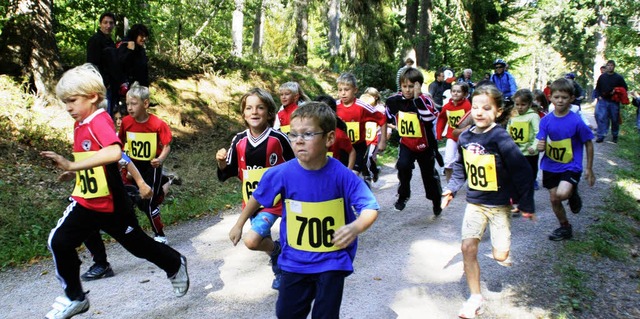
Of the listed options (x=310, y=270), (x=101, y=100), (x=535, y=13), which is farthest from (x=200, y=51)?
(x=535, y=13)

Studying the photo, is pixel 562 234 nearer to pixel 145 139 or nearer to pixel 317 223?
pixel 317 223

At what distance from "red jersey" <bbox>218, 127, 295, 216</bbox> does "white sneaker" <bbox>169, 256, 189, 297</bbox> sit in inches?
32.7

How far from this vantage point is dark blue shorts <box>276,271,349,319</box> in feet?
10.3

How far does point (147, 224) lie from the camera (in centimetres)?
731

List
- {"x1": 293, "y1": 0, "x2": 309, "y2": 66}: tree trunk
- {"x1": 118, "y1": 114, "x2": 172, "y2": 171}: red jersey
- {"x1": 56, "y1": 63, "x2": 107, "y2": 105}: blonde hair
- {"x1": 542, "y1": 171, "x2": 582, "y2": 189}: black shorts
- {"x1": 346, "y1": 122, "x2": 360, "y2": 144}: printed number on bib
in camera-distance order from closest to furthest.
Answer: {"x1": 56, "y1": 63, "x2": 107, "y2": 105}: blonde hair
{"x1": 118, "y1": 114, "x2": 172, "y2": 171}: red jersey
{"x1": 542, "y1": 171, "x2": 582, "y2": 189}: black shorts
{"x1": 346, "y1": 122, "x2": 360, "y2": 144}: printed number on bib
{"x1": 293, "y1": 0, "x2": 309, "y2": 66}: tree trunk

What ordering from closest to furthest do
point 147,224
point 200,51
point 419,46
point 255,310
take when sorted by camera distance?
point 255,310 → point 147,224 → point 200,51 → point 419,46

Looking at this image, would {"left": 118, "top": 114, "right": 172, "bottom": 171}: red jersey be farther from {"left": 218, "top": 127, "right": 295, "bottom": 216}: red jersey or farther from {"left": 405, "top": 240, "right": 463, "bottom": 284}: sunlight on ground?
{"left": 405, "top": 240, "right": 463, "bottom": 284}: sunlight on ground

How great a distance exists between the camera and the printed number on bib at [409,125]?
22.9ft

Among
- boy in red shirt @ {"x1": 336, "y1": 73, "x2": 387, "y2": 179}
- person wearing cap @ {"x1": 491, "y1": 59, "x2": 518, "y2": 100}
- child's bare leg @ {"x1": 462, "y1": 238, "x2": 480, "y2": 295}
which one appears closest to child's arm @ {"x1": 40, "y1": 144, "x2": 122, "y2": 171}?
child's bare leg @ {"x1": 462, "y1": 238, "x2": 480, "y2": 295}

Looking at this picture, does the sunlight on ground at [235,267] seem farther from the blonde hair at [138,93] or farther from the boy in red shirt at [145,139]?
the blonde hair at [138,93]

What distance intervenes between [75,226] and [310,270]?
2.03m

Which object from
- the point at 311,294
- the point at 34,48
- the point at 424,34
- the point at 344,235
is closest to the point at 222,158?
the point at 311,294

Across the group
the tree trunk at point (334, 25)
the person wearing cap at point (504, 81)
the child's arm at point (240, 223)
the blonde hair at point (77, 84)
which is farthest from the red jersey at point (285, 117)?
the tree trunk at point (334, 25)

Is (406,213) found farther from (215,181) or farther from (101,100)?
(101,100)
